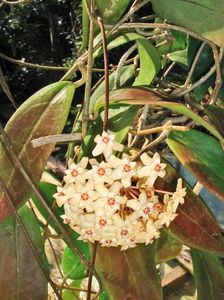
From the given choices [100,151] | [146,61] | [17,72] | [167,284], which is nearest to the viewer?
[100,151]

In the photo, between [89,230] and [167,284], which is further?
[167,284]

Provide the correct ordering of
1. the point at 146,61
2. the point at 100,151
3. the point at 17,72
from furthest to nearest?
the point at 17,72
the point at 146,61
the point at 100,151

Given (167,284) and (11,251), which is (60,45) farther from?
(11,251)

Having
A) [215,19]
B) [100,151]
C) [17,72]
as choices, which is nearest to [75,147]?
[100,151]

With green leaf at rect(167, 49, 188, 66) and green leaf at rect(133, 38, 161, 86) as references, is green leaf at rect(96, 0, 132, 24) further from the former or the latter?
green leaf at rect(167, 49, 188, 66)

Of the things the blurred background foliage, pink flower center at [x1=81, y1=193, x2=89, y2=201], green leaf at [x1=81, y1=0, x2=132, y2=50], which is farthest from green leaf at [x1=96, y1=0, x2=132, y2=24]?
the blurred background foliage

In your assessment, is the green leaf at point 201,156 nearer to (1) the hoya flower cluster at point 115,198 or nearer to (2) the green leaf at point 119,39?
(1) the hoya flower cluster at point 115,198
